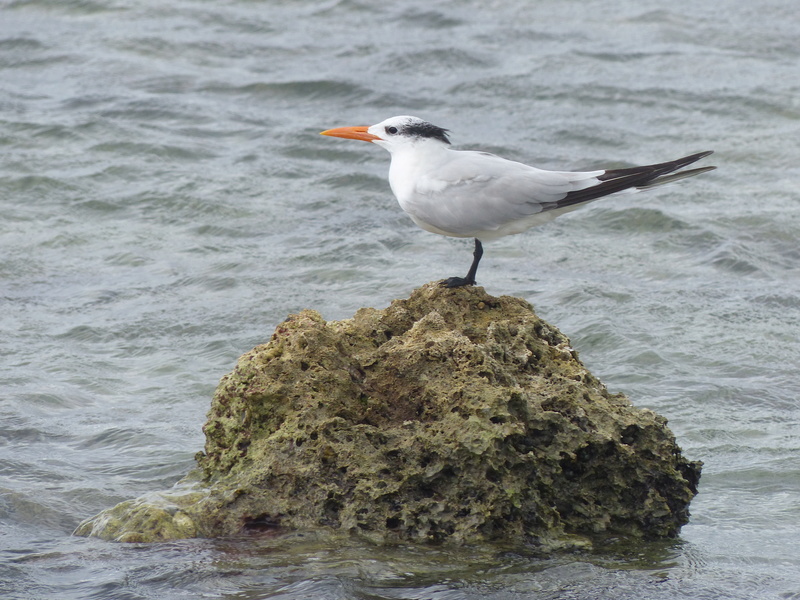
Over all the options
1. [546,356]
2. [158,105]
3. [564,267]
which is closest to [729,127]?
[564,267]

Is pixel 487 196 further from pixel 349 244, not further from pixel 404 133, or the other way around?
pixel 349 244

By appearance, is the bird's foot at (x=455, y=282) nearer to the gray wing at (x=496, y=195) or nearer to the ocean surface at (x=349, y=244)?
the gray wing at (x=496, y=195)

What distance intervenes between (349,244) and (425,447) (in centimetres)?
568

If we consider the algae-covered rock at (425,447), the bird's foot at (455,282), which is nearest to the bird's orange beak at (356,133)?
the bird's foot at (455,282)

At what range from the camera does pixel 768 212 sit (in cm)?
1070

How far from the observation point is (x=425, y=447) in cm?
469

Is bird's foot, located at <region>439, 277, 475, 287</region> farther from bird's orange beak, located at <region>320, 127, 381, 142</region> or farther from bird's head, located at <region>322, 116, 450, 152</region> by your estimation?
bird's orange beak, located at <region>320, 127, 381, 142</region>

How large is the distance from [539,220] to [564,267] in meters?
3.78

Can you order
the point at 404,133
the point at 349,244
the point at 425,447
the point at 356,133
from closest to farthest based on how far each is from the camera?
the point at 425,447
the point at 404,133
the point at 356,133
the point at 349,244

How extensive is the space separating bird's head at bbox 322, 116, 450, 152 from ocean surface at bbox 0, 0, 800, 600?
208cm

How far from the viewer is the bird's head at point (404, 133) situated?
6.29m

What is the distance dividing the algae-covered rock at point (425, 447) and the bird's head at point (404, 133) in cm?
145

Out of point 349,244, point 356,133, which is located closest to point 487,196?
point 356,133

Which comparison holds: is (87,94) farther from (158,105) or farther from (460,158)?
(460,158)
